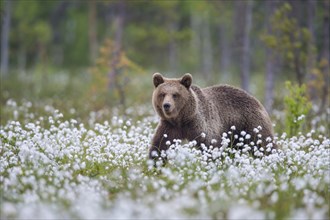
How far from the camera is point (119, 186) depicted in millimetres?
6398

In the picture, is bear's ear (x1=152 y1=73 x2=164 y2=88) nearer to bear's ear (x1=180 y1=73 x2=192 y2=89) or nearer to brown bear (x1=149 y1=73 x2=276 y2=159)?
brown bear (x1=149 y1=73 x2=276 y2=159)

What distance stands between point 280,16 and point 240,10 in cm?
375

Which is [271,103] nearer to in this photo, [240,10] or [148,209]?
[240,10]

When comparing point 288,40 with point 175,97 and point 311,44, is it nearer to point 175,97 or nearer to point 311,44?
point 311,44

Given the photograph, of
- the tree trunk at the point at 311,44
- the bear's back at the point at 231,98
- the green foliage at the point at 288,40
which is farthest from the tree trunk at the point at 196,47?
the bear's back at the point at 231,98

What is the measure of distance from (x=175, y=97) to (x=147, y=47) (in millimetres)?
31634

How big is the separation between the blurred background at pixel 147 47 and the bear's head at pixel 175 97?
5.29 meters

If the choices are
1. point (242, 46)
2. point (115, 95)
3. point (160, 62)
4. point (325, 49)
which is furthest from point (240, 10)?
point (160, 62)

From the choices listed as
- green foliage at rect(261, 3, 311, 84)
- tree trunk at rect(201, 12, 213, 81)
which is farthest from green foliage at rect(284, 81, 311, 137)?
tree trunk at rect(201, 12, 213, 81)

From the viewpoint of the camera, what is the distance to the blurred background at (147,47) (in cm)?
1581

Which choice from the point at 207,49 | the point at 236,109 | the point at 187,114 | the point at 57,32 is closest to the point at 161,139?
the point at 187,114

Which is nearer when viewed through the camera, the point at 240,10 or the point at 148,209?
the point at 148,209

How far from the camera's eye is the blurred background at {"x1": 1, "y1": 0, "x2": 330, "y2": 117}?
15812 mm

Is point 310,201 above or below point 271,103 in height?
below
